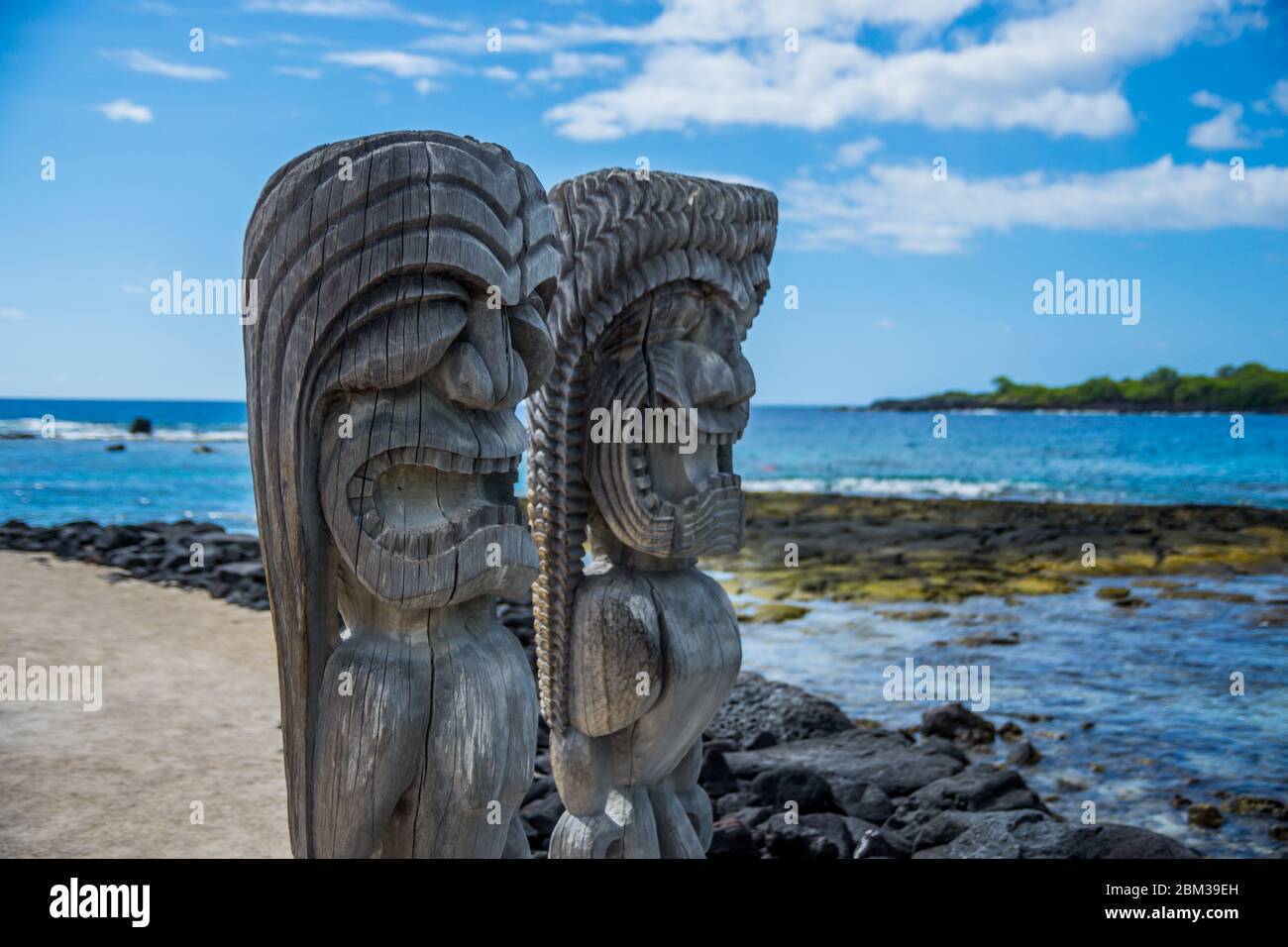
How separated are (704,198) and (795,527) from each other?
1663cm

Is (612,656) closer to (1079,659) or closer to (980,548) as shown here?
(1079,659)

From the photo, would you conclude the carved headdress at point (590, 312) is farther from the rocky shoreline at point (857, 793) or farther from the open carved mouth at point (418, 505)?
the rocky shoreline at point (857, 793)

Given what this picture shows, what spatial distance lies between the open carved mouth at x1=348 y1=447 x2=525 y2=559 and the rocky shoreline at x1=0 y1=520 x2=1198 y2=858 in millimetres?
2825

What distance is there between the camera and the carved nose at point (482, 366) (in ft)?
9.36

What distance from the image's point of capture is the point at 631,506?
396cm

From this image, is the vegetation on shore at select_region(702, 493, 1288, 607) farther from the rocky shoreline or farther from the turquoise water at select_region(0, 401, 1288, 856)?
the rocky shoreline

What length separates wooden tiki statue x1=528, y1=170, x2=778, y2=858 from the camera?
13.0ft

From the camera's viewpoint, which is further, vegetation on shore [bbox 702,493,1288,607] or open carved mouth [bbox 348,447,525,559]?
vegetation on shore [bbox 702,493,1288,607]

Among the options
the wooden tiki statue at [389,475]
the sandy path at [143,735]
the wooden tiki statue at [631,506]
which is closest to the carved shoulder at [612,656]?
the wooden tiki statue at [631,506]

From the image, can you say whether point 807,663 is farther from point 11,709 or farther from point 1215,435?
point 1215,435

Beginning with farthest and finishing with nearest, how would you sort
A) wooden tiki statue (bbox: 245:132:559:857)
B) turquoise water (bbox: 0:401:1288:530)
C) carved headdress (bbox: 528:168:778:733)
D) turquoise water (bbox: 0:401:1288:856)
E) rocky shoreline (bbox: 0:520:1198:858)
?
turquoise water (bbox: 0:401:1288:530) < turquoise water (bbox: 0:401:1288:856) < rocky shoreline (bbox: 0:520:1198:858) < carved headdress (bbox: 528:168:778:733) < wooden tiki statue (bbox: 245:132:559:857)

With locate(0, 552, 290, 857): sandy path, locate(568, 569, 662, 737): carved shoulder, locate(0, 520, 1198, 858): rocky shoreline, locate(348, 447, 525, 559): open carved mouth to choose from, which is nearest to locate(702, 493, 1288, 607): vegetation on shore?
locate(0, 520, 1198, 858): rocky shoreline

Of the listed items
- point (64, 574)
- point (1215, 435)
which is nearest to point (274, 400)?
point (64, 574)

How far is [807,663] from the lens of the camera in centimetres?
1059
